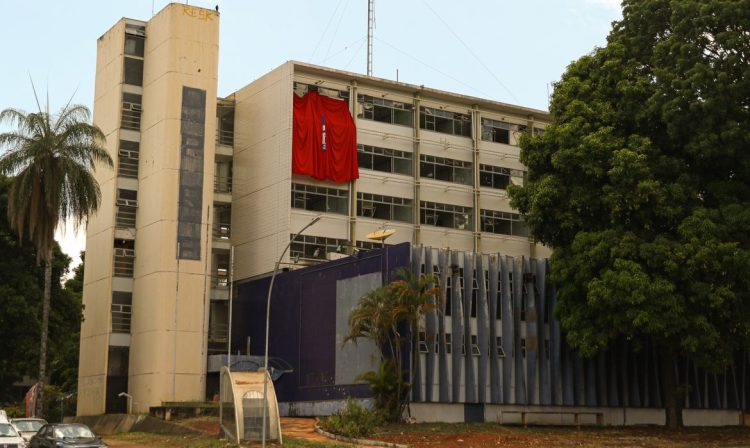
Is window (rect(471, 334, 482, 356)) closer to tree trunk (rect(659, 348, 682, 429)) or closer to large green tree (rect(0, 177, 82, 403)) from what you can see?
tree trunk (rect(659, 348, 682, 429))

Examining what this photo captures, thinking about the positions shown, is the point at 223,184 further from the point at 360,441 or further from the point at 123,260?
the point at 360,441

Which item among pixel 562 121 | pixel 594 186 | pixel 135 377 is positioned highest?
pixel 562 121

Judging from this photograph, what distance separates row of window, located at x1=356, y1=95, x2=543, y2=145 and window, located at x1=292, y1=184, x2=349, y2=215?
230 inches

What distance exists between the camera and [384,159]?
219 ft

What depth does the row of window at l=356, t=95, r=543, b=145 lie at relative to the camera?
6644cm

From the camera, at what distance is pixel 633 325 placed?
140 feet

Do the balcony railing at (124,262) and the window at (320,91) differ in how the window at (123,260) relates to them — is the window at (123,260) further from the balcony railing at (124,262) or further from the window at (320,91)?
the window at (320,91)

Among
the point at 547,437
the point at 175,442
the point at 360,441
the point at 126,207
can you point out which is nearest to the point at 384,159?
the point at 126,207

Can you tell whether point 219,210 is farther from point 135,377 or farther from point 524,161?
point 524,161

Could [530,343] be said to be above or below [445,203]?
below

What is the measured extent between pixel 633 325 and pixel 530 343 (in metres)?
6.79

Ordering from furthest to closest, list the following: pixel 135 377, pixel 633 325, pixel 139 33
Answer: pixel 139 33 < pixel 135 377 < pixel 633 325

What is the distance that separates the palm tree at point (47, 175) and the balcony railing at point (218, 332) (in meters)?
11.1

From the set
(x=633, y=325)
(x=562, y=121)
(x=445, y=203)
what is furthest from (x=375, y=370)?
(x=445, y=203)
